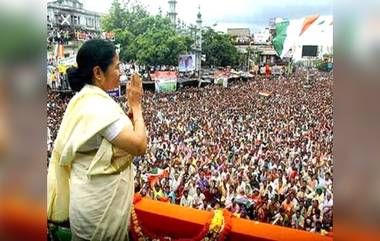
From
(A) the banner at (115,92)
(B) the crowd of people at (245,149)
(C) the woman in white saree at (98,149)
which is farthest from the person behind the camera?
(B) the crowd of people at (245,149)

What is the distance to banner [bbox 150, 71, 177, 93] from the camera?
2270 millimetres

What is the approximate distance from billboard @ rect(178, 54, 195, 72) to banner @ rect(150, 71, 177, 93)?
56 mm

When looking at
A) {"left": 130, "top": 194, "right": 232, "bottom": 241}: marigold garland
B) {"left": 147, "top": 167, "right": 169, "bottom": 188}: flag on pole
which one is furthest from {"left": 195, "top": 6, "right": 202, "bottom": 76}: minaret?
{"left": 130, "top": 194, "right": 232, "bottom": 241}: marigold garland

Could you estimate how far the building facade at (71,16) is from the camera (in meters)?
2.17

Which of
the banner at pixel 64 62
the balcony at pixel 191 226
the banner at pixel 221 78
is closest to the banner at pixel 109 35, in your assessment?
the banner at pixel 64 62

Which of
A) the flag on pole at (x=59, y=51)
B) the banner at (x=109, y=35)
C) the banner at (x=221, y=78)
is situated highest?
the banner at (x=109, y=35)

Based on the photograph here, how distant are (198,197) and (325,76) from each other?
3.01ft

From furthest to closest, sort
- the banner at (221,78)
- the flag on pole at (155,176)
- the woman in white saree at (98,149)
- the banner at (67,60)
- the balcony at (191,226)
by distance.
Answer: the flag on pole at (155,176)
the banner at (221,78)
the banner at (67,60)
the balcony at (191,226)
the woman in white saree at (98,149)

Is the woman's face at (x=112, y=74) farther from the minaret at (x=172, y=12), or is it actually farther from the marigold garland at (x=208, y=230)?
the minaret at (x=172, y=12)

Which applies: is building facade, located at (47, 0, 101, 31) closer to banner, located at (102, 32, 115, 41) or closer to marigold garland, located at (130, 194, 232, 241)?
banner, located at (102, 32, 115, 41)

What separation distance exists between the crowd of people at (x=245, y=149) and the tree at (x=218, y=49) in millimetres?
129

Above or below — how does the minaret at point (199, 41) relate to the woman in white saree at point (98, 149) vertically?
above

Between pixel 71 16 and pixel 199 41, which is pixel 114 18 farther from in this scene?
pixel 199 41
